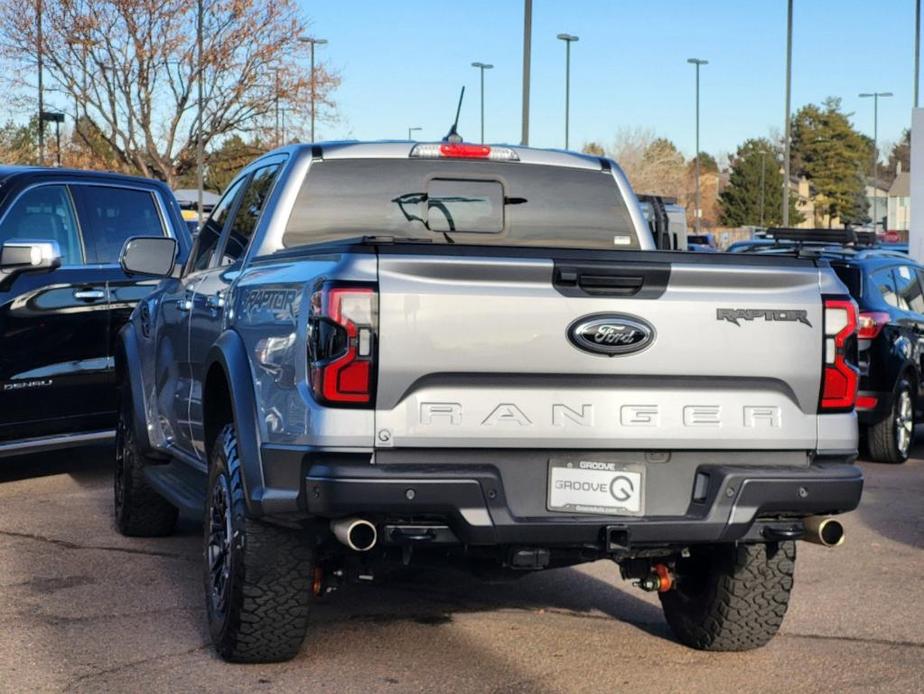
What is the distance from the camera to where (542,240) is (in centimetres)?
688

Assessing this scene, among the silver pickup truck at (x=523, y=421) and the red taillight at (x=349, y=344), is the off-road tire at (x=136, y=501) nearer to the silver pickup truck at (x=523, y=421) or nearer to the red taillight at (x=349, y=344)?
the silver pickup truck at (x=523, y=421)

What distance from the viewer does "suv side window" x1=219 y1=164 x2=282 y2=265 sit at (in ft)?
22.1

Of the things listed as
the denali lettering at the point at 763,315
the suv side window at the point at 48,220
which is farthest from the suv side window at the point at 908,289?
the denali lettering at the point at 763,315

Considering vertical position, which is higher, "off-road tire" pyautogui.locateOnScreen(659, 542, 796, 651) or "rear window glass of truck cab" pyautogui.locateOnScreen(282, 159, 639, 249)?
"rear window glass of truck cab" pyautogui.locateOnScreen(282, 159, 639, 249)

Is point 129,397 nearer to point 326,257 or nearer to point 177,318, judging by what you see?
point 177,318

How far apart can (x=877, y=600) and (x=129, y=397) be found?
12.7ft

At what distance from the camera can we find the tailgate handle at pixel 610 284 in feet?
17.0

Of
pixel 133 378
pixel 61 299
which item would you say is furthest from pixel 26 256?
pixel 133 378

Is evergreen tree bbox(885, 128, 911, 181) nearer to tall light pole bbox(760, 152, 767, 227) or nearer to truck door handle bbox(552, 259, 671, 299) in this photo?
tall light pole bbox(760, 152, 767, 227)

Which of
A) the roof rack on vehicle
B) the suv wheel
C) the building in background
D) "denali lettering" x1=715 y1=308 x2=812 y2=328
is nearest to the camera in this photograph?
"denali lettering" x1=715 y1=308 x2=812 y2=328

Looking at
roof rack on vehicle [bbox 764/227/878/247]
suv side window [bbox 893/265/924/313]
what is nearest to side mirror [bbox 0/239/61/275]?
suv side window [bbox 893/265/924/313]

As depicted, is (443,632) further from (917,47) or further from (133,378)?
(917,47)

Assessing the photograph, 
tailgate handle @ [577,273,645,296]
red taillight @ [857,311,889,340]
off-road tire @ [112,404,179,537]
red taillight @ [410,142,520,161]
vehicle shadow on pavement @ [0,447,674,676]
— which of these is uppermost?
red taillight @ [410,142,520,161]

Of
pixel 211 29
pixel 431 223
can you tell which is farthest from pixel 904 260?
pixel 211 29
